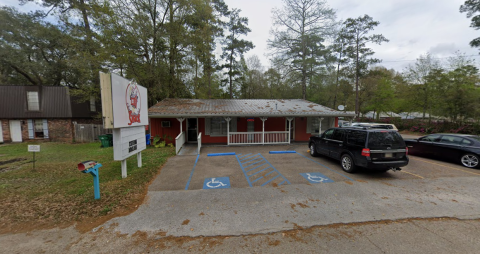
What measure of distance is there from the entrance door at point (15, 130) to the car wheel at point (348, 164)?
23.5 m

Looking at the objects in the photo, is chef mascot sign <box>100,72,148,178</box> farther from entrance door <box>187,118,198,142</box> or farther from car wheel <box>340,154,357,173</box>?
car wheel <box>340,154,357,173</box>

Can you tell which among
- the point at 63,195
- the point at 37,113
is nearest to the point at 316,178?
the point at 63,195

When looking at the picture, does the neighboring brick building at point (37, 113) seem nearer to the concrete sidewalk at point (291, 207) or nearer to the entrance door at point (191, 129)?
the entrance door at point (191, 129)

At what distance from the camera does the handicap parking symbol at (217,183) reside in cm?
504

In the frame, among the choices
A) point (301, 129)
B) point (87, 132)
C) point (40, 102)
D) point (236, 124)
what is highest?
point (40, 102)

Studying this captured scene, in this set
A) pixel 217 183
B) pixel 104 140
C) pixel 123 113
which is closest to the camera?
pixel 123 113

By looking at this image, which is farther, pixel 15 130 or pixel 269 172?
pixel 15 130

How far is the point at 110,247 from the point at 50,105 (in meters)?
18.9

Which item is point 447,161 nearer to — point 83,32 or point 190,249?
point 190,249

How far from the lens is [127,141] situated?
17.9ft

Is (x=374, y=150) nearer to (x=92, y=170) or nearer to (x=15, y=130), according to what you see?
(x=92, y=170)

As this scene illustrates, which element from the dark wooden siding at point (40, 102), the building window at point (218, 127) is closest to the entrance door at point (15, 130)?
the dark wooden siding at point (40, 102)

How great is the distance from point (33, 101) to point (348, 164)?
22964 millimetres

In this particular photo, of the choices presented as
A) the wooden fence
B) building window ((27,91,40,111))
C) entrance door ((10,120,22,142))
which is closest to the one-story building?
the wooden fence
